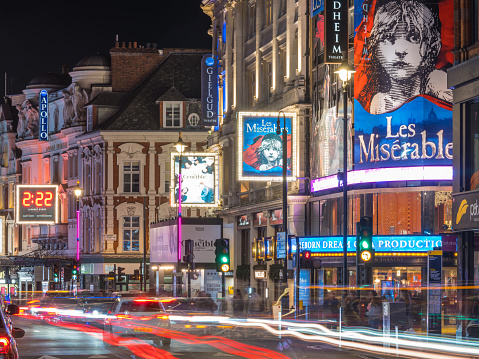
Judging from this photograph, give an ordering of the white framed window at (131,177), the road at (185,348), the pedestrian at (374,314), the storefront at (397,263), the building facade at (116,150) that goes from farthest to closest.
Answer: the white framed window at (131,177)
the building facade at (116,150)
the storefront at (397,263)
the pedestrian at (374,314)
the road at (185,348)

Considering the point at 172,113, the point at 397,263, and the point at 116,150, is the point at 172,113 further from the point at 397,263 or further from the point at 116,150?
the point at 397,263

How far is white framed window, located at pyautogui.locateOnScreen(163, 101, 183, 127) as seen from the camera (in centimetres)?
8519

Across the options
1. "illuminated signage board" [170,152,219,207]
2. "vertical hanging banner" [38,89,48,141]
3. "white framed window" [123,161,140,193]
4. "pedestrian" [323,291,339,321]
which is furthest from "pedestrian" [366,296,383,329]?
"vertical hanging banner" [38,89,48,141]

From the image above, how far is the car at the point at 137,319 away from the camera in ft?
85.9

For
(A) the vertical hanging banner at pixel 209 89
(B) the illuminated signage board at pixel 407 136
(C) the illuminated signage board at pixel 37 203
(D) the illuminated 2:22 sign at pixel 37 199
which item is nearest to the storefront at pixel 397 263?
(B) the illuminated signage board at pixel 407 136

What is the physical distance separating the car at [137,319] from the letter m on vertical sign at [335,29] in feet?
71.4

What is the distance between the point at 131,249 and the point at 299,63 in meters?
37.2

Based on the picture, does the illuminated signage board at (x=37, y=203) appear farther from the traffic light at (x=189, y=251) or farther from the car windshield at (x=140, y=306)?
the car windshield at (x=140, y=306)

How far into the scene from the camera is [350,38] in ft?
159

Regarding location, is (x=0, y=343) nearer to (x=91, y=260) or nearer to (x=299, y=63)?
(x=299, y=63)

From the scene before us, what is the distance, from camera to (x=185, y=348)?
28859mm

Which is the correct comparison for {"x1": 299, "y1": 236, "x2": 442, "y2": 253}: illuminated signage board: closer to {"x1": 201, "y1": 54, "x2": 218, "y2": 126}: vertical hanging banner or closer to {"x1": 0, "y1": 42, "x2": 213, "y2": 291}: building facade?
{"x1": 201, "y1": 54, "x2": 218, "y2": 126}: vertical hanging banner

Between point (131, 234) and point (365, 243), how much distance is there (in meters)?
52.5

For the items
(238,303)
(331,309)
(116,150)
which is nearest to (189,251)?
(238,303)
